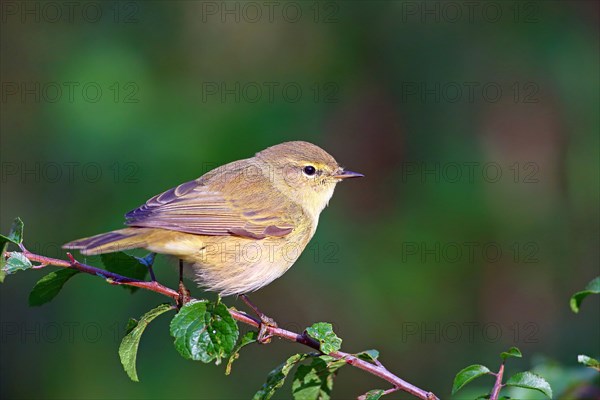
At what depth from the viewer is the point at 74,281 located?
5.15 m

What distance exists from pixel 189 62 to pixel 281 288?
6.31 ft

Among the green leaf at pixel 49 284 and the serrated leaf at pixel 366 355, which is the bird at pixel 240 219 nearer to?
the green leaf at pixel 49 284

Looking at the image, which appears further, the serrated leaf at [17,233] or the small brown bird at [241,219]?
the small brown bird at [241,219]

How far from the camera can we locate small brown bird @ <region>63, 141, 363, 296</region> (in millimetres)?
3205

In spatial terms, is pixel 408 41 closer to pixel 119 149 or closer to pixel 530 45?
pixel 530 45

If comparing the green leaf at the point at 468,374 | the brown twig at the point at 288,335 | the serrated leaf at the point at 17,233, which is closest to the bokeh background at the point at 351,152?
the brown twig at the point at 288,335

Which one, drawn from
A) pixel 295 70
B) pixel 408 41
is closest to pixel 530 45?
pixel 408 41

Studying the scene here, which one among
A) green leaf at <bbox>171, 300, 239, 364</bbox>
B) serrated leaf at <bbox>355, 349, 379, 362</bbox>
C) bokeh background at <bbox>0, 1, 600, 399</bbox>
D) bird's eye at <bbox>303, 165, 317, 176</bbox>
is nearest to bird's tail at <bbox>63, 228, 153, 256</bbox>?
green leaf at <bbox>171, 300, 239, 364</bbox>

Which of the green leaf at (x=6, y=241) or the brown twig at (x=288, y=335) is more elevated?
the green leaf at (x=6, y=241)

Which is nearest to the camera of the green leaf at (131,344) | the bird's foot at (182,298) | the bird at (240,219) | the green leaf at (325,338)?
the green leaf at (325,338)

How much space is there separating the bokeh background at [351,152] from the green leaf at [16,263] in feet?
8.90

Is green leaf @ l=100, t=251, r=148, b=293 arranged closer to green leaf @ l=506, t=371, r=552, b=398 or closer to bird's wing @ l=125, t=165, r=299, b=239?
bird's wing @ l=125, t=165, r=299, b=239

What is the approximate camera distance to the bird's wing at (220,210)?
10.9 feet

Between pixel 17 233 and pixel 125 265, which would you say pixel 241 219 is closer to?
pixel 125 265
